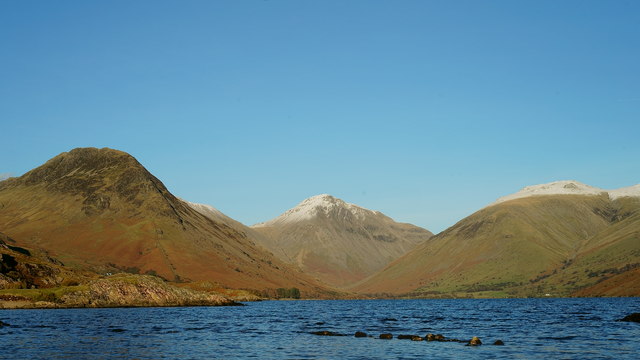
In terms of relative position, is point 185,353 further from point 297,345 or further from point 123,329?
point 123,329

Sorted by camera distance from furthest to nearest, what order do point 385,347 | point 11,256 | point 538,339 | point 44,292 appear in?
point 11,256 → point 44,292 → point 538,339 → point 385,347

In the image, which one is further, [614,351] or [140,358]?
[614,351]

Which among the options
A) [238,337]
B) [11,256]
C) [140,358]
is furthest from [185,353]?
[11,256]

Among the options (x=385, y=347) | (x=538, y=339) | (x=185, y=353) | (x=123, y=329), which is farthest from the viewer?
(x=123, y=329)

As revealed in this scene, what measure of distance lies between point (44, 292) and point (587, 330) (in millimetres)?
129103

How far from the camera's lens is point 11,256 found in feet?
561

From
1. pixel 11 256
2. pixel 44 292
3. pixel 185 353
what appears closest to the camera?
pixel 185 353

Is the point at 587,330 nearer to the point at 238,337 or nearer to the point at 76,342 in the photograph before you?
the point at 238,337

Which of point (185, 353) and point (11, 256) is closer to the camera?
point (185, 353)

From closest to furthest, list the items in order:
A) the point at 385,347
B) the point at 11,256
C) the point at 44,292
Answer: the point at 385,347 → the point at 44,292 → the point at 11,256

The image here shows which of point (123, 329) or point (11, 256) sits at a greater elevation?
point (11, 256)

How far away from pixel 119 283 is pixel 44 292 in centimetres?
2126

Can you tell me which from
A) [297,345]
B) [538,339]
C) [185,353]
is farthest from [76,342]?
[538,339]

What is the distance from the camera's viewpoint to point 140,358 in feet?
183
